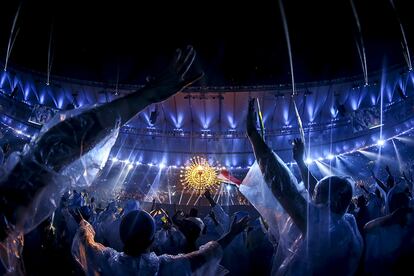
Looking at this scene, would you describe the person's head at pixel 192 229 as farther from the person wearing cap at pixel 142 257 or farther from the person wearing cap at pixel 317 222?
the person wearing cap at pixel 317 222


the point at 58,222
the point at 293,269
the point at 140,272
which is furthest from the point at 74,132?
the point at 58,222

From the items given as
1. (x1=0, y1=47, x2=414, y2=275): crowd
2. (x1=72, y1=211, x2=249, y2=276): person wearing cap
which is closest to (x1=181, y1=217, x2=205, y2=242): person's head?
(x1=0, y1=47, x2=414, y2=275): crowd

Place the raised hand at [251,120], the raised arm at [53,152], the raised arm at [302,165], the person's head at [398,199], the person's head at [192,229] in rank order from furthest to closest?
the person's head at [192,229], the raised arm at [302,165], the person's head at [398,199], the raised hand at [251,120], the raised arm at [53,152]

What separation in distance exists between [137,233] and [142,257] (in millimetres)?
209

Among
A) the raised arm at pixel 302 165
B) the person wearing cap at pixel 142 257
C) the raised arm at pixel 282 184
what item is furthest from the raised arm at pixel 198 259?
the raised arm at pixel 302 165

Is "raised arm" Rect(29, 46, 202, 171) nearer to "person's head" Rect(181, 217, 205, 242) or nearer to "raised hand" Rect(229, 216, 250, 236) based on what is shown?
"raised hand" Rect(229, 216, 250, 236)

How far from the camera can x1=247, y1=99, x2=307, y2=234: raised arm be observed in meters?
2.29

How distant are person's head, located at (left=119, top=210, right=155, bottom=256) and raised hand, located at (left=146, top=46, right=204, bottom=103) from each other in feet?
3.08

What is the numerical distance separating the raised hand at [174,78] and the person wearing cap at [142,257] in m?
0.96

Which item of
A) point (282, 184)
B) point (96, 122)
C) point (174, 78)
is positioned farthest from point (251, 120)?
point (96, 122)

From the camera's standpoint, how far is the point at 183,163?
24.0 metres

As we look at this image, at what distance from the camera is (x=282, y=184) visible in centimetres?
233

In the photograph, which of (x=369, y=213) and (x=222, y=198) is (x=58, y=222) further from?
(x=222, y=198)

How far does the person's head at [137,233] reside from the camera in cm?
223
